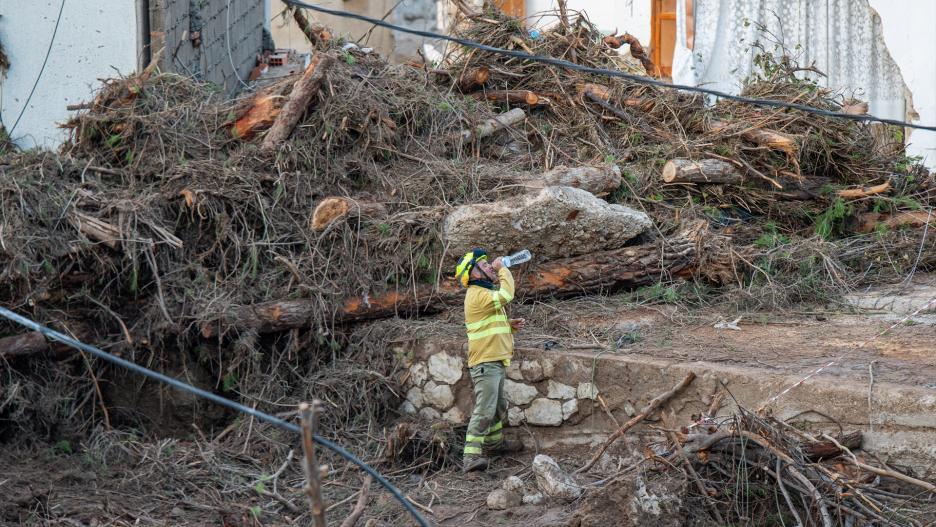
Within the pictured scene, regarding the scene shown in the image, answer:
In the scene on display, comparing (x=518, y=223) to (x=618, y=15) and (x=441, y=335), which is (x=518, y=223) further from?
(x=618, y=15)

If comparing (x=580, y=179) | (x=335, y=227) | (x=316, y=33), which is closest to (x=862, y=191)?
(x=580, y=179)

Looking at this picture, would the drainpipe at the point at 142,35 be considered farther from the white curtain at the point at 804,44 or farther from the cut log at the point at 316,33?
the white curtain at the point at 804,44

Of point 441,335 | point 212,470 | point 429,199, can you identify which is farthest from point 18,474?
point 429,199

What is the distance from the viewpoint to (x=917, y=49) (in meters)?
9.91

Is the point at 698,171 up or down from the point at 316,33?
down

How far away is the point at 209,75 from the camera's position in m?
9.95

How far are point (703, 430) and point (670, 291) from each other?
223 centimetres

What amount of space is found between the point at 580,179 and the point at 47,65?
5194 mm

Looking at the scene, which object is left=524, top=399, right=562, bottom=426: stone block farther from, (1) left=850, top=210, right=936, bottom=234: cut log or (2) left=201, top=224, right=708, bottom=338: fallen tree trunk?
(1) left=850, top=210, right=936, bottom=234: cut log

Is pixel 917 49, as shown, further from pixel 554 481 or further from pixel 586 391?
pixel 554 481

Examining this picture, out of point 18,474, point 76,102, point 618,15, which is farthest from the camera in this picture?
point 618,15

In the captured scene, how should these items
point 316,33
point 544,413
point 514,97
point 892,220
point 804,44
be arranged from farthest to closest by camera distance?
point 804,44, point 514,97, point 316,33, point 892,220, point 544,413

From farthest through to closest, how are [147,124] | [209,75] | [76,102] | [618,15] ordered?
1. [618,15]
2. [209,75]
3. [76,102]
4. [147,124]

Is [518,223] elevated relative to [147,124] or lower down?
lower down
